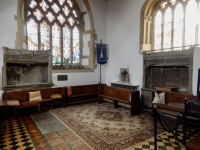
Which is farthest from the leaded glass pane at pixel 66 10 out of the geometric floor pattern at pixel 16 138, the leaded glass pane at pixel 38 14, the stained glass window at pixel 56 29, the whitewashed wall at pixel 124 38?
the geometric floor pattern at pixel 16 138

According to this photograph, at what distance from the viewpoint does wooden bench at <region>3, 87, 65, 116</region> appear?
16.8 ft

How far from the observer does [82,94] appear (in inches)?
264

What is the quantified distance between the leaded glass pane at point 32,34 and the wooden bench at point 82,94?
217cm

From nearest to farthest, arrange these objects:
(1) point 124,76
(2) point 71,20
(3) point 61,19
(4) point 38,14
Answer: (4) point 38,14
(1) point 124,76
(3) point 61,19
(2) point 71,20

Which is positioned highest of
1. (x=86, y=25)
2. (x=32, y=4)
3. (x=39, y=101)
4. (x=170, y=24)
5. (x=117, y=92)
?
(x=32, y=4)

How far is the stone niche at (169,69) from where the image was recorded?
4.54 meters

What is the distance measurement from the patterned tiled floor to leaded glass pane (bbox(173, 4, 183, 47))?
9.53 ft

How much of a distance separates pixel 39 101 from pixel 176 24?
5357mm

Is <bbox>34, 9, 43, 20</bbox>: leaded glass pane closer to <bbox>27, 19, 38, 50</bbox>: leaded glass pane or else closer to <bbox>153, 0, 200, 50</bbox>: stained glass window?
<bbox>27, 19, 38, 50</bbox>: leaded glass pane

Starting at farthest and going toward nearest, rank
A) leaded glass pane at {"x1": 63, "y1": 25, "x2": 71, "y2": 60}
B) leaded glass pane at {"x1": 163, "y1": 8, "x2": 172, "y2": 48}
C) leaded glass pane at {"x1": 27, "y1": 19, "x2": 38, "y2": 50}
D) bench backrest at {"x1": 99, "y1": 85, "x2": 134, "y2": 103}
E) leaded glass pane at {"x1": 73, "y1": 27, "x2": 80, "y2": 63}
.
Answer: leaded glass pane at {"x1": 73, "y1": 27, "x2": 80, "y2": 63} → leaded glass pane at {"x1": 63, "y1": 25, "x2": 71, "y2": 60} → leaded glass pane at {"x1": 27, "y1": 19, "x2": 38, "y2": 50} → bench backrest at {"x1": 99, "y1": 85, "x2": 134, "y2": 103} → leaded glass pane at {"x1": 163, "y1": 8, "x2": 172, "y2": 48}

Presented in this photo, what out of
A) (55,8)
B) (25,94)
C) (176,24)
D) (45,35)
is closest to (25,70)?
(25,94)

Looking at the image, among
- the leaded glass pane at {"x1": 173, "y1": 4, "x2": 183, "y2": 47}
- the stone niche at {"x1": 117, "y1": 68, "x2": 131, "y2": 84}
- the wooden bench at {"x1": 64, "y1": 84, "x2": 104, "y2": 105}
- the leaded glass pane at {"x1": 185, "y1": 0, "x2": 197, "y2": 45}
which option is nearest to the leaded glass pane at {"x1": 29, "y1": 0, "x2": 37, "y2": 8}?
the wooden bench at {"x1": 64, "y1": 84, "x2": 104, "y2": 105}

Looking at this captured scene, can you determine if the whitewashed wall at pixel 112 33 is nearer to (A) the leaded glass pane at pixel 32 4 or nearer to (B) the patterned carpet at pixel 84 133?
(A) the leaded glass pane at pixel 32 4

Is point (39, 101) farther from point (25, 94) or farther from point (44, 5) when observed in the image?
point (44, 5)
